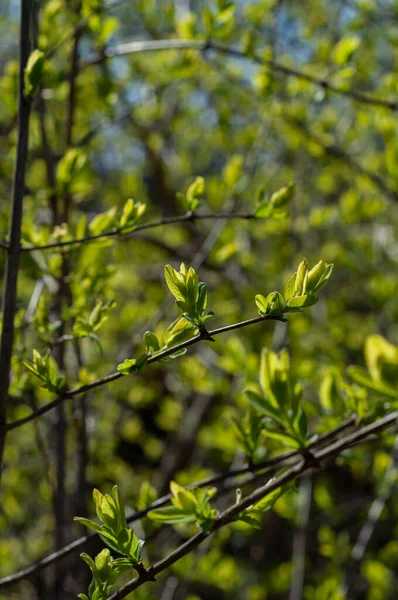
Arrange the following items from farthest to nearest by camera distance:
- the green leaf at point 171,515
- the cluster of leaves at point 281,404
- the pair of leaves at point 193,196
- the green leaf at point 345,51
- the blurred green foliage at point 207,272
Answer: the green leaf at point 345,51, the blurred green foliage at point 207,272, the pair of leaves at point 193,196, the cluster of leaves at point 281,404, the green leaf at point 171,515

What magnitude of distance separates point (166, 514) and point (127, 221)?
1.77 feet

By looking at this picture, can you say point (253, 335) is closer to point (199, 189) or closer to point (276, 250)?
point (276, 250)

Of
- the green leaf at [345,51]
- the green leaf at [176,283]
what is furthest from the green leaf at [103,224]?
the green leaf at [345,51]

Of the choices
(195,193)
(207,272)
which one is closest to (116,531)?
(195,193)

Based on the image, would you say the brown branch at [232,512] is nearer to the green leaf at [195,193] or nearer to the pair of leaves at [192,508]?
the pair of leaves at [192,508]

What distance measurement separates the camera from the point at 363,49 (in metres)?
3.87

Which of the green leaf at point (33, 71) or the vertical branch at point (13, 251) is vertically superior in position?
the green leaf at point (33, 71)

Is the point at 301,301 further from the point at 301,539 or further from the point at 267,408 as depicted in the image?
the point at 301,539

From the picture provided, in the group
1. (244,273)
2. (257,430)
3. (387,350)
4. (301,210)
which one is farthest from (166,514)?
(301,210)

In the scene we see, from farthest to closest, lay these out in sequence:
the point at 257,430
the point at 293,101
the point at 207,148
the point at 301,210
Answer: the point at 207,148
the point at 301,210
the point at 293,101
the point at 257,430

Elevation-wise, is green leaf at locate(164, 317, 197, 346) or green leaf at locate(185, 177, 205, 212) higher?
green leaf at locate(185, 177, 205, 212)

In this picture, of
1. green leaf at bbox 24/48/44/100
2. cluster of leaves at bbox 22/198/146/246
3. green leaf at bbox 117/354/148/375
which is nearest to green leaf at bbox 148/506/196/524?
green leaf at bbox 117/354/148/375

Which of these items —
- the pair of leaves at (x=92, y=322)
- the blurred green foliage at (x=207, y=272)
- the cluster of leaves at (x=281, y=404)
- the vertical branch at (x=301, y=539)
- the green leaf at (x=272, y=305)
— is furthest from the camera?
the vertical branch at (x=301, y=539)

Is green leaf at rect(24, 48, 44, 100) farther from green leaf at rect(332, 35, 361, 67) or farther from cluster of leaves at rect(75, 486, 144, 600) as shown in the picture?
green leaf at rect(332, 35, 361, 67)
